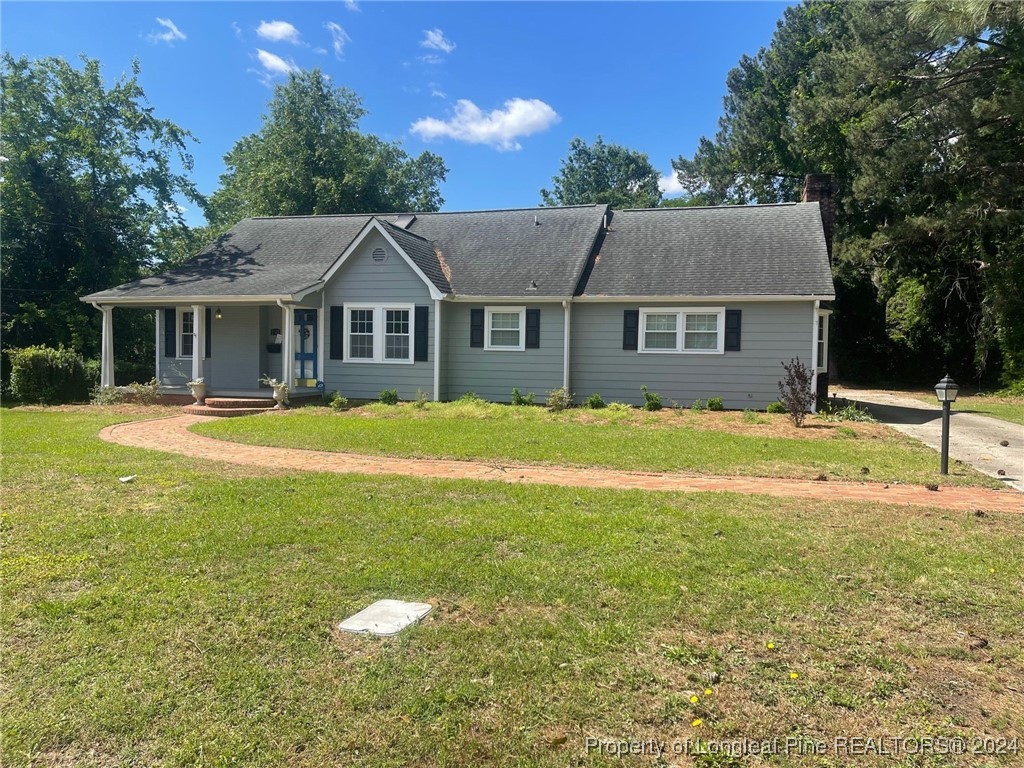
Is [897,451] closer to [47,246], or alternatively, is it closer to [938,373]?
[938,373]

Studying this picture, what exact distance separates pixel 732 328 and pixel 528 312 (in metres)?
5.13

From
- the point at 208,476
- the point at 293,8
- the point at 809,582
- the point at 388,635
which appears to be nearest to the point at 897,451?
the point at 809,582

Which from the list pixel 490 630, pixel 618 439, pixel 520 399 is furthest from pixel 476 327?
pixel 490 630

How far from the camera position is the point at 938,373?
82.7 feet

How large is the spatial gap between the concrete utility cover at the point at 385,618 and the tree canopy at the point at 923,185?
16667 millimetres

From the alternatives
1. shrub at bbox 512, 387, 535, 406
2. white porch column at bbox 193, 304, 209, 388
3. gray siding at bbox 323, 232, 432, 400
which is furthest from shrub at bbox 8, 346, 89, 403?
shrub at bbox 512, 387, 535, 406

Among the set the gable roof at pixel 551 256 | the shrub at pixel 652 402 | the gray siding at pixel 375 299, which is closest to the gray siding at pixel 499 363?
the gable roof at pixel 551 256

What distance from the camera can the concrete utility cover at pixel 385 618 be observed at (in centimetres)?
359

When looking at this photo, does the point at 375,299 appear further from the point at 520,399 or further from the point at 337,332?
the point at 520,399

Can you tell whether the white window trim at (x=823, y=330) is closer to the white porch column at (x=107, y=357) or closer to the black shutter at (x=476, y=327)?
the black shutter at (x=476, y=327)

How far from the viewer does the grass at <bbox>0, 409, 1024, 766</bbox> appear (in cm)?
276

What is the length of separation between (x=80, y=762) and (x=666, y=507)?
499 centimetres

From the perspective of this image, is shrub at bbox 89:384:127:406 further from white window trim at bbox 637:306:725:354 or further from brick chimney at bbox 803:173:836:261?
brick chimney at bbox 803:173:836:261

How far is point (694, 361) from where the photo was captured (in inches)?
630
